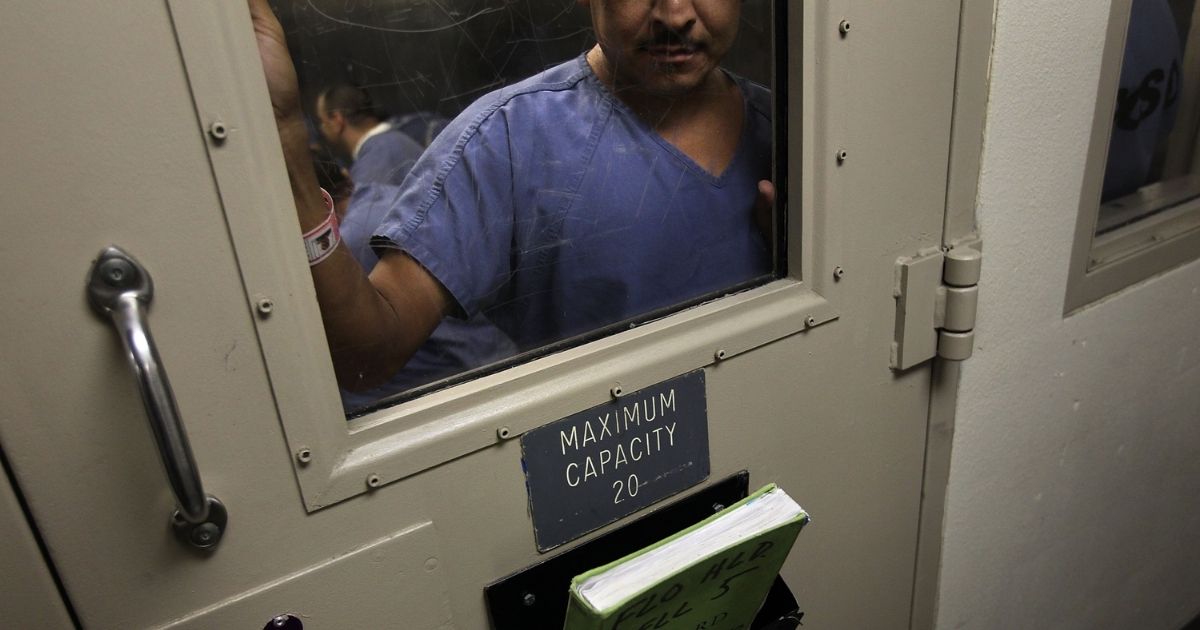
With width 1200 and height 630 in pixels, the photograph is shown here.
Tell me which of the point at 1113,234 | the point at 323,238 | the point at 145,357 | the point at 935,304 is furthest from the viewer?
the point at 1113,234

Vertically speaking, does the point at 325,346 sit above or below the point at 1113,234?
above

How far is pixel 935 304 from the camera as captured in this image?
3.13 ft

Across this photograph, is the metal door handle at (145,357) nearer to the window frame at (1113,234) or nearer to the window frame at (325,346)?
the window frame at (325,346)

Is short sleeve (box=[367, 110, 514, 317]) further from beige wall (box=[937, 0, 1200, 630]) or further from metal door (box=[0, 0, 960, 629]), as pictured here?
beige wall (box=[937, 0, 1200, 630])

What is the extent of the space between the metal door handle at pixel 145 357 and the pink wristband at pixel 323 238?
0.37 feet

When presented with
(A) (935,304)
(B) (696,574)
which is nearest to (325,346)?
(B) (696,574)

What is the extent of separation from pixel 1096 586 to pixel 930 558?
64cm

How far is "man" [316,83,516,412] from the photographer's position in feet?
1.91

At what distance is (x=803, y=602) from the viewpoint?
1.00 metres

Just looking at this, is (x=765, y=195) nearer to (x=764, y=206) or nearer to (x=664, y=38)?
(x=764, y=206)

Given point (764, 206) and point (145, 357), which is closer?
point (145, 357)

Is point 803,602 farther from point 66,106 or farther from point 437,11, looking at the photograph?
point 66,106

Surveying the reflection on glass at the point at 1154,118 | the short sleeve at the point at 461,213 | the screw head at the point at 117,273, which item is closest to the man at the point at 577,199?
the short sleeve at the point at 461,213

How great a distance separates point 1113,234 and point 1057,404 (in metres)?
0.29
